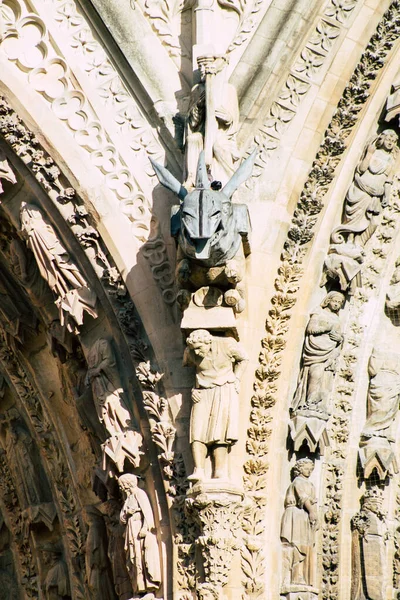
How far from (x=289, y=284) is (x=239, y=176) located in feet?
2.92

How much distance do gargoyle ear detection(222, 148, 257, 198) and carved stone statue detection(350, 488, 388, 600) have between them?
2.34 m

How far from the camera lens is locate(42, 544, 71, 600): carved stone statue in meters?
13.2

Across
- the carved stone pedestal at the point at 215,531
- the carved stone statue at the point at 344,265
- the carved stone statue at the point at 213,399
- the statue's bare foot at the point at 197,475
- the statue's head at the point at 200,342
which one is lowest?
the carved stone pedestal at the point at 215,531

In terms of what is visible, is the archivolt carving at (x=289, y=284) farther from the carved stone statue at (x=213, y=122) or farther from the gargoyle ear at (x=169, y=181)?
the gargoyle ear at (x=169, y=181)

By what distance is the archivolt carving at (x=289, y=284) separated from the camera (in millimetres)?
11586

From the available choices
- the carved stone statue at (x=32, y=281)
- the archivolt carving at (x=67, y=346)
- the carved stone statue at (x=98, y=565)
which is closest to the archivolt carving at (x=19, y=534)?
the archivolt carving at (x=67, y=346)

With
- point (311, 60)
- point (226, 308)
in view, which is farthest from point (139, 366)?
point (311, 60)

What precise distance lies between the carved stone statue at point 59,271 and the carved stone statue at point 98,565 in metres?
1.53

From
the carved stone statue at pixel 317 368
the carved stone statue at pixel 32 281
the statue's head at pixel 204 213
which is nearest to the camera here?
the statue's head at pixel 204 213

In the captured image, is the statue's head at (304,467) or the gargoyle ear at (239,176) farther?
Result: the statue's head at (304,467)

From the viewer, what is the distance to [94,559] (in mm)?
12547

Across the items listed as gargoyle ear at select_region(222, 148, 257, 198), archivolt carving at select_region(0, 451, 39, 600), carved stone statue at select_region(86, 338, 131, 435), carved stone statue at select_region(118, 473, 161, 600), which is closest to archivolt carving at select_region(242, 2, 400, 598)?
gargoyle ear at select_region(222, 148, 257, 198)

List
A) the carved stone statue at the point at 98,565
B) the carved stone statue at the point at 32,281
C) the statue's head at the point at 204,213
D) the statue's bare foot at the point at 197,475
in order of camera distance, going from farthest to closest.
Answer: the carved stone statue at the point at 32,281 → the carved stone statue at the point at 98,565 → the statue's bare foot at the point at 197,475 → the statue's head at the point at 204,213

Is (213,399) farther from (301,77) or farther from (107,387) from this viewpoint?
(301,77)
